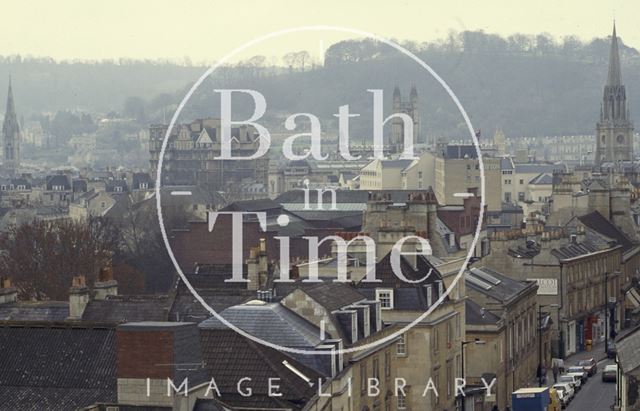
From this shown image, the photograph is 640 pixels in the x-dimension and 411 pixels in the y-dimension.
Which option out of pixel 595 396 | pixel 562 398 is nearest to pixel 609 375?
pixel 595 396

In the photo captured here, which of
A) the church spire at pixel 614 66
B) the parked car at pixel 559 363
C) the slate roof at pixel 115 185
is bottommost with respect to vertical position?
the parked car at pixel 559 363

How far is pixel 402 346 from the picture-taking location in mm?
40188

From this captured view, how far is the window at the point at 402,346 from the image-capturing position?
39.8 meters

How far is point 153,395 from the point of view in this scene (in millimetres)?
27078

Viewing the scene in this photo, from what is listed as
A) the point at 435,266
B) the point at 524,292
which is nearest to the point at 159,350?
the point at 435,266

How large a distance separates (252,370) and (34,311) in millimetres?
10257

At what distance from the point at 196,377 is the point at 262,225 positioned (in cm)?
4574

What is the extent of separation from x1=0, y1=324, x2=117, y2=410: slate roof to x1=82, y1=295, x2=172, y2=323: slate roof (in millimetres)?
7049

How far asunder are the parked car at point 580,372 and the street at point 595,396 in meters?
0.16

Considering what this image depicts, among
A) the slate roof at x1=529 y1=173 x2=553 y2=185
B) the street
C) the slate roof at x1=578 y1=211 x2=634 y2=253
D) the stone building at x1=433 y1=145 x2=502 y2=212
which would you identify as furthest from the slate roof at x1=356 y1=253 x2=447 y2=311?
the slate roof at x1=529 y1=173 x2=553 y2=185

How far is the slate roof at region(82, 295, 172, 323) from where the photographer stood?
3872 centimetres

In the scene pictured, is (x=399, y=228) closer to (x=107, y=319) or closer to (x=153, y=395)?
(x=107, y=319)

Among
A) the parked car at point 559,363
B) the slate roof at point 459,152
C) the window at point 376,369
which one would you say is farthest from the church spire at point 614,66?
the window at point 376,369

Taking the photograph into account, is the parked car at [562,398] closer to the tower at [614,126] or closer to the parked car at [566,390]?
the parked car at [566,390]
